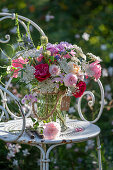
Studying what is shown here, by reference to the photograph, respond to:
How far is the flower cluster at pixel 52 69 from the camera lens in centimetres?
152

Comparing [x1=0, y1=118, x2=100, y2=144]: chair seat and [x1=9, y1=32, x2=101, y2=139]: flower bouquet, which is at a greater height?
[x1=9, y1=32, x2=101, y2=139]: flower bouquet

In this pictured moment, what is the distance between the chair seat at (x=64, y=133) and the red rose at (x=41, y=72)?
1.08 ft

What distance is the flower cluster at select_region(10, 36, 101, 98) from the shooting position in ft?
4.98

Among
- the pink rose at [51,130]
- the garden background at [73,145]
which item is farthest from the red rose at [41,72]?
the garden background at [73,145]

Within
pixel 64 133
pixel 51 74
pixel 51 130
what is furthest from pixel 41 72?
pixel 64 133

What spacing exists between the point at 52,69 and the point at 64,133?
42cm

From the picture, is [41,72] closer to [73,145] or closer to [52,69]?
[52,69]

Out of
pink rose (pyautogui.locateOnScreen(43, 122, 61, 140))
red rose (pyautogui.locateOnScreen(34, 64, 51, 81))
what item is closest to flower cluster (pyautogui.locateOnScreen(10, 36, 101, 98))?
red rose (pyautogui.locateOnScreen(34, 64, 51, 81))

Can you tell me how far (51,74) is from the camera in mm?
1518

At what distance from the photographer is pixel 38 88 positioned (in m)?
1.67

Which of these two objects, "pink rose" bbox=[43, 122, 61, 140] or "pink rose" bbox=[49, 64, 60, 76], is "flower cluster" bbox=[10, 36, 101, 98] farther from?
"pink rose" bbox=[43, 122, 61, 140]

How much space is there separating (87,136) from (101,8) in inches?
157

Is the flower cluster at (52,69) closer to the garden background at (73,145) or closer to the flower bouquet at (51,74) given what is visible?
the flower bouquet at (51,74)

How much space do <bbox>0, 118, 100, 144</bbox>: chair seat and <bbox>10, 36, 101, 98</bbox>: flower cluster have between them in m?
0.24
